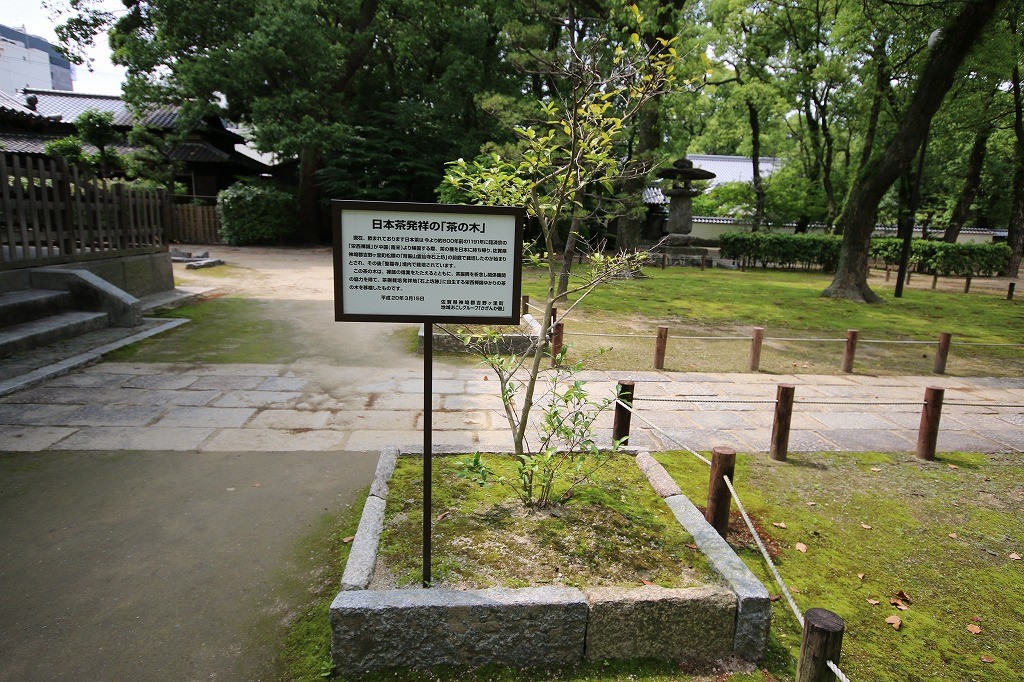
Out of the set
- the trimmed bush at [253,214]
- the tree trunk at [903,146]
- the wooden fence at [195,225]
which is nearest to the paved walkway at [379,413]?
the tree trunk at [903,146]

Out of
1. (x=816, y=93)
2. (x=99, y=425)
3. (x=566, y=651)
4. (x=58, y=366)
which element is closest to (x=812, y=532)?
(x=566, y=651)

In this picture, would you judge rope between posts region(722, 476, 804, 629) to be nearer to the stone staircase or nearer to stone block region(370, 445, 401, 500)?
stone block region(370, 445, 401, 500)

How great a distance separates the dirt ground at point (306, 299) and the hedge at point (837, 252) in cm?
1987

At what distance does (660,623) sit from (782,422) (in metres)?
3.02

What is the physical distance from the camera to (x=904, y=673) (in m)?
2.82

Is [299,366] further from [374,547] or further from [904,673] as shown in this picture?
[904,673]

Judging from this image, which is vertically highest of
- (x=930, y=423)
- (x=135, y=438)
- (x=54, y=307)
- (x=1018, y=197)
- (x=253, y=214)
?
(x=1018, y=197)

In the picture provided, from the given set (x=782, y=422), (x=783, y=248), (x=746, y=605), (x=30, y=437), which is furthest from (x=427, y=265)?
(x=783, y=248)

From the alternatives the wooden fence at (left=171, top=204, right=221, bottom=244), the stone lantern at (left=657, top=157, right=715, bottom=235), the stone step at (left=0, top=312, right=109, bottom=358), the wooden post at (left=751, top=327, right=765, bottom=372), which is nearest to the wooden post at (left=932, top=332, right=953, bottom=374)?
the wooden post at (left=751, top=327, right=765, bottom=372)

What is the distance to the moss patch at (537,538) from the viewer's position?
9.68 feet

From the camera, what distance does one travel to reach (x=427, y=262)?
9.58 ft

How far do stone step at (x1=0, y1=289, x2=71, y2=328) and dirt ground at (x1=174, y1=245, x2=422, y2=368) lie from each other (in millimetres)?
3221

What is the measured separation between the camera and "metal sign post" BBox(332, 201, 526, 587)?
285cm

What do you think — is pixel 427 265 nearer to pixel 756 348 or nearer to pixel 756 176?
pixel 756 348
